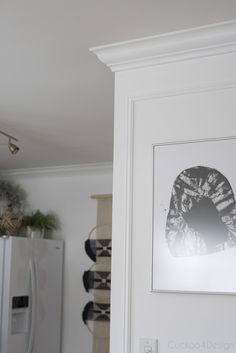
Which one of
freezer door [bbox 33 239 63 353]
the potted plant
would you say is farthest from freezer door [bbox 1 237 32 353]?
the potted plant

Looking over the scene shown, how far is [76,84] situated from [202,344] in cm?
159

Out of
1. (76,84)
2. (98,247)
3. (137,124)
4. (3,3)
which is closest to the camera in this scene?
(3,3)

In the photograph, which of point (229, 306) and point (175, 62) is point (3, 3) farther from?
point (229, 306)

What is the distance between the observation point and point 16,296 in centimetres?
443

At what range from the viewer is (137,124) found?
2369mm

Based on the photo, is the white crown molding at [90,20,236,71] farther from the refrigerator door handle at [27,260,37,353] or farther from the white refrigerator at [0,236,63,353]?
the refrigerator door handle at [27,260,37,353]

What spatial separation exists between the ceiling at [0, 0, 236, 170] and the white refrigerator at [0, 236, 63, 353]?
1.10 metres

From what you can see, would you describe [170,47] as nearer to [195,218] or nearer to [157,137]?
[157,137]

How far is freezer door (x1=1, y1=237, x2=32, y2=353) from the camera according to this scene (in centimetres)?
430

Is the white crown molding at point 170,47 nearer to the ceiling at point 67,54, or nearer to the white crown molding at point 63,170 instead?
the ceiling at point 67,54

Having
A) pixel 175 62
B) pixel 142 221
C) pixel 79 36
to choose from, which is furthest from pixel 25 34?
pixel 142 221

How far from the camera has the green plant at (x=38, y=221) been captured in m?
5.12

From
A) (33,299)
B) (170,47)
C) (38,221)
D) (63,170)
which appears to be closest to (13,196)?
(38,221)

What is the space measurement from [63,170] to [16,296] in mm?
1483
